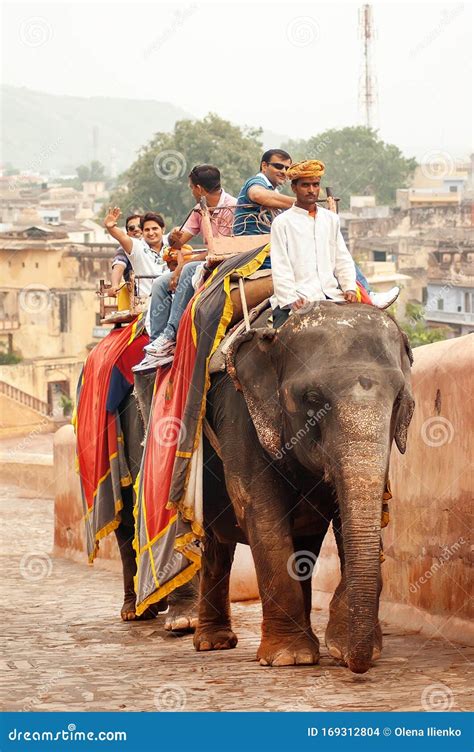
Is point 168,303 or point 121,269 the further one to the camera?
point 121,269

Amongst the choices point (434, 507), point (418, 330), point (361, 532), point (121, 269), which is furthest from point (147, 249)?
point (418, 330)

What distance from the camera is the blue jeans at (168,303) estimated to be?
31.0 ft

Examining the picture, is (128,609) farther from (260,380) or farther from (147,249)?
(260,380)

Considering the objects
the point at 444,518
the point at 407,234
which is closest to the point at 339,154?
the point at 407,234

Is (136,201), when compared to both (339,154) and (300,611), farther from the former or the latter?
(300,611)

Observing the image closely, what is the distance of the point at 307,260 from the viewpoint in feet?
25.7

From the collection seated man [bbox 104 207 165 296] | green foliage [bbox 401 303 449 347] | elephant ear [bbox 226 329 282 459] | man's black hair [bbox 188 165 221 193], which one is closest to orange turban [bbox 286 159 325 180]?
elephant ear [bbox 226 329 282 459]

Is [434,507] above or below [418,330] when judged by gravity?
above

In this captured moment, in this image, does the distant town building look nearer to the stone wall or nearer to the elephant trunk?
the stone wall

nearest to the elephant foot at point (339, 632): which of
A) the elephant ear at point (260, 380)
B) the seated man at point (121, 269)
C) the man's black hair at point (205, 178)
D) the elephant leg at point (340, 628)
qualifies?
the elephant leg at point (340, 628)

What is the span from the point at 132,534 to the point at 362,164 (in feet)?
307

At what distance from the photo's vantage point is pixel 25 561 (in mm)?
16359

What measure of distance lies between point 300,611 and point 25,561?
875 centimetres

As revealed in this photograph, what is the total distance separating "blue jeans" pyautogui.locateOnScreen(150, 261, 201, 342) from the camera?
31.0ft
